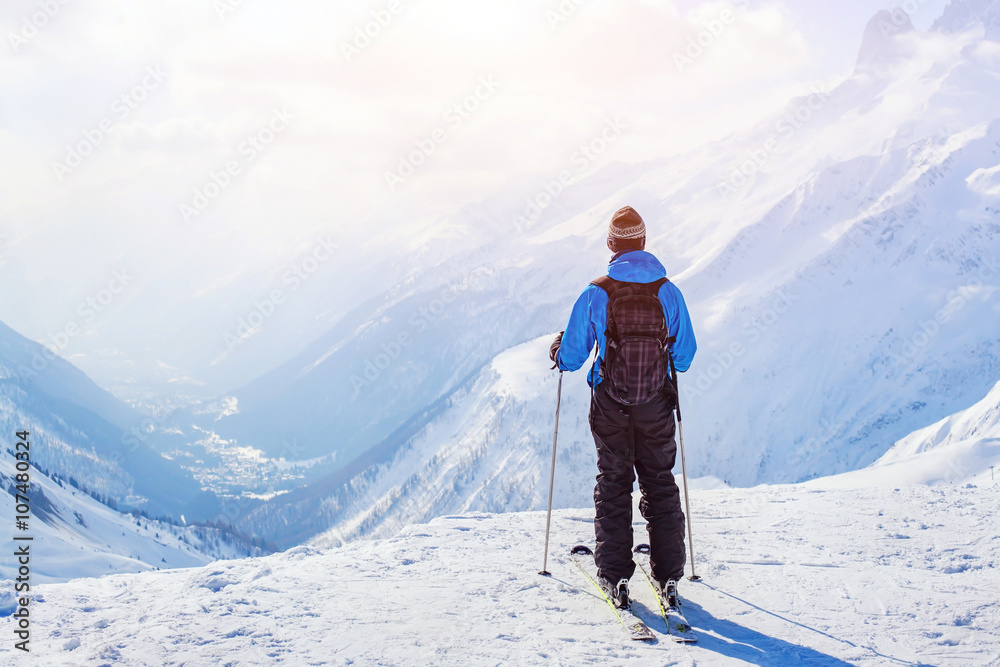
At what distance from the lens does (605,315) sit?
6469 millimetres

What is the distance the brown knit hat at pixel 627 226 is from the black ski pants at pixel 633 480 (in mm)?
1657

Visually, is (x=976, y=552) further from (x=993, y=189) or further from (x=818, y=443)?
(x=993, y=189)

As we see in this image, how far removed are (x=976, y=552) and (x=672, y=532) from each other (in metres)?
4.29

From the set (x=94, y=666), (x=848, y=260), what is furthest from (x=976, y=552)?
(x=848, y=260)

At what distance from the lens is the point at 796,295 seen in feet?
540

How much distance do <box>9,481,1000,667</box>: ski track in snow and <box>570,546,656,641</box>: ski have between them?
12 centimetres

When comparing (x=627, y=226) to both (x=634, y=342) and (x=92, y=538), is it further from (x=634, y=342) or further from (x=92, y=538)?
(x=92, y=538)
